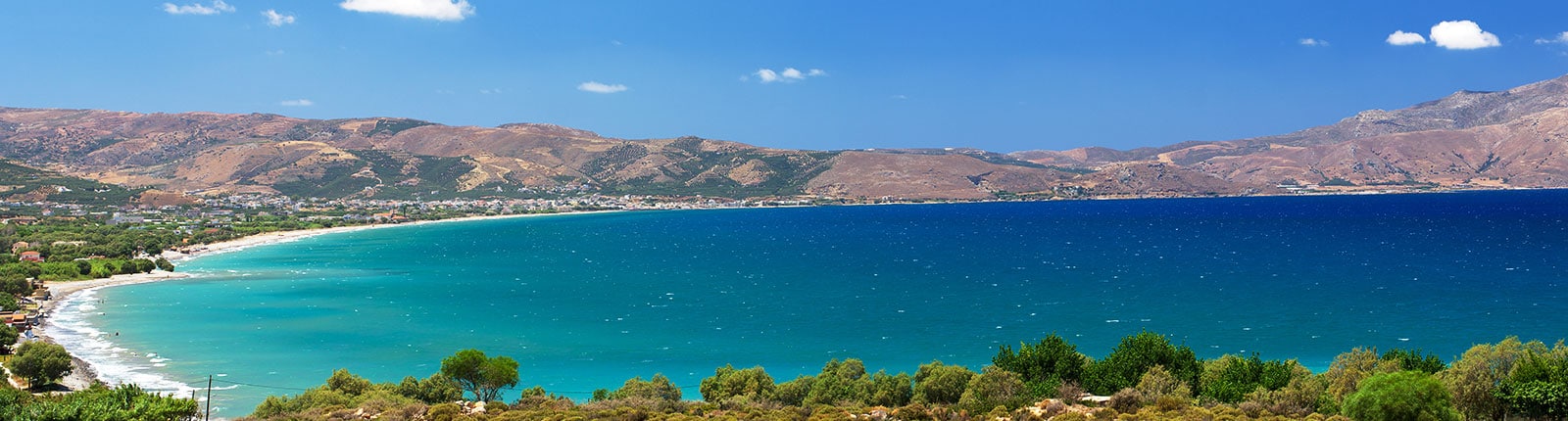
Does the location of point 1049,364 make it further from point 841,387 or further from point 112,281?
point 112,281

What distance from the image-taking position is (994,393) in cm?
2944

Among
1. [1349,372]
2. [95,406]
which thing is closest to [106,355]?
[95,406]

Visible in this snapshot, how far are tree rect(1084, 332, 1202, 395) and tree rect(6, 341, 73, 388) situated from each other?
3815 cm

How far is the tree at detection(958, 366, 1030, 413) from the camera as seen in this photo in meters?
28.4

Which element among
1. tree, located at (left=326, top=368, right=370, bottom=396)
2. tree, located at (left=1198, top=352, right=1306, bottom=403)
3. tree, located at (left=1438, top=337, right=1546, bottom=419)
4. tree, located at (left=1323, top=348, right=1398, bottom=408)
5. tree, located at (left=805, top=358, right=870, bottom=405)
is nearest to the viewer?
tree, located at (left=1438, top=337, right=1546, bottom=419)

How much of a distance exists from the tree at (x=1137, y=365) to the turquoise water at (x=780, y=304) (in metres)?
A: 11.8

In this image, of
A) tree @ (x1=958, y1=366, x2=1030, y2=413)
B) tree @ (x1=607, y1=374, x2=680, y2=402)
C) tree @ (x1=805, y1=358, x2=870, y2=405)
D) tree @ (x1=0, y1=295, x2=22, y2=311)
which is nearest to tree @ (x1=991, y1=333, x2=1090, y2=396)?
tree @ (x1=958, y1=366, x2=1030, y2=413)

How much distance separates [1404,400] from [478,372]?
27804mm

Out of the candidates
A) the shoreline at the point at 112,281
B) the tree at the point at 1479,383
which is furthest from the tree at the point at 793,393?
the shoreline at the point at 112,281

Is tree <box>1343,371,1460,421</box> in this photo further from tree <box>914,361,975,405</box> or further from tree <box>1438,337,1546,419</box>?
tree <box>914,361,975,405</box>

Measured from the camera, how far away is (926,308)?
65.4 meters

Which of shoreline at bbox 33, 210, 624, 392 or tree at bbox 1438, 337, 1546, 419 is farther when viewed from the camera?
shoreline at bbox 33, 210, 624, 392

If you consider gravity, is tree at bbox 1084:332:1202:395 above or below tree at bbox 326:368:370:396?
above

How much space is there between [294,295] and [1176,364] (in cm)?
6291
